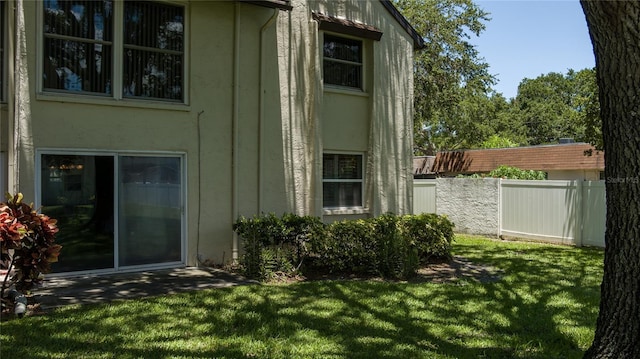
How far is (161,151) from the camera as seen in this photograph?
8828mm

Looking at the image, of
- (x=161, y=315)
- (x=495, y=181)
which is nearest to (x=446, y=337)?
(x=161, y=315)

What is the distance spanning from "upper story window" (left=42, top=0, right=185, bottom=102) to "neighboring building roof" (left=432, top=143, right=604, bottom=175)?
1770 cm

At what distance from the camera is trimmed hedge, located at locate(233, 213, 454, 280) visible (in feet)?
28.4

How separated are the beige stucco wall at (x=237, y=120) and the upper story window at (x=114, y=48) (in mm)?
248

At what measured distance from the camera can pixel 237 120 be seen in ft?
31.4

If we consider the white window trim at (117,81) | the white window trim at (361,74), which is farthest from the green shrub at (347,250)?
the white window trim at (117,81)

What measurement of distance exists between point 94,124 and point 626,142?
753 cm

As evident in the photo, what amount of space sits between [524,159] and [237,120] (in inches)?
712

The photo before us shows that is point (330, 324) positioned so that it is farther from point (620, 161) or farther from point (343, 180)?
point (343, 180)

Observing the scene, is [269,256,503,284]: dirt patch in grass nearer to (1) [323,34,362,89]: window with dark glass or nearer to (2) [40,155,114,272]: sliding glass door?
(2) [40,155,114,272]: sliding glass door

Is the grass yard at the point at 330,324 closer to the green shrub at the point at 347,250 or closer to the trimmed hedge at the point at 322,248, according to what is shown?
the trimmed hedge at the point at 322,248

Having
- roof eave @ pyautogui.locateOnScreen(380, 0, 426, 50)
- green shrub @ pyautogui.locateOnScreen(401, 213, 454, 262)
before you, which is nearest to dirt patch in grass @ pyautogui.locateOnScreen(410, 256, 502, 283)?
green shrub @ pyautogui.locateOnScreen(401, 213, 454, 262)

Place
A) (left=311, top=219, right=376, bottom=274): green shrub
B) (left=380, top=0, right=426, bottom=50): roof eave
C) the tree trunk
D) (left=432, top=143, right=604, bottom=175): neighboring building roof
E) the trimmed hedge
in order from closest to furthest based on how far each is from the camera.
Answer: the tree trunk, the trimmed hedge, (left=311, top=219, right=376, bottom=274): green shrub, (left=380, top=0, right=426, bottom=50): roof eave, (left=432, top=143, right=604, bottom=175): neighboring building roof

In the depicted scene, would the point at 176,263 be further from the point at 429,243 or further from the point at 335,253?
the point at 429,243
